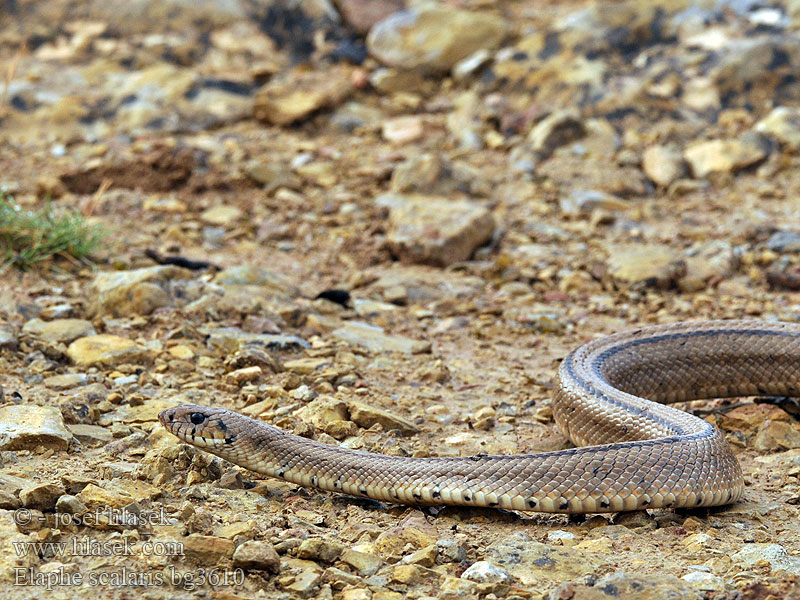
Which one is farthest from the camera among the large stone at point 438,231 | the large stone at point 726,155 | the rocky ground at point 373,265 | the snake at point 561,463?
the large stone at point 726,155

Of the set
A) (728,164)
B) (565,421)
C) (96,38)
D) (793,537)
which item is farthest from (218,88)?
(793,537)

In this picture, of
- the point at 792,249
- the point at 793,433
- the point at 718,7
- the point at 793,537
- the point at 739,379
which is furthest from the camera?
the point at 718,7

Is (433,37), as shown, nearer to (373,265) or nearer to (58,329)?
(373,265)

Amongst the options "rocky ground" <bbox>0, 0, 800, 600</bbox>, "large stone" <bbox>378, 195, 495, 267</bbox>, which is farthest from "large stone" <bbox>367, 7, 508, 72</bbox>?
"large stone" <bbox>378, 195, 495, 267</bbox>

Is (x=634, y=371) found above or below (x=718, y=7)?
below

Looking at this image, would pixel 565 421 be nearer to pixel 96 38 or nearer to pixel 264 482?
pixel 264 482

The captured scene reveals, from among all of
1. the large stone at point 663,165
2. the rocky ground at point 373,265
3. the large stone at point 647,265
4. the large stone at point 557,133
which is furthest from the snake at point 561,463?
the large stone at point 557,133

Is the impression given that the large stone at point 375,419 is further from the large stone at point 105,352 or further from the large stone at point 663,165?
the large stone at point 663,165
